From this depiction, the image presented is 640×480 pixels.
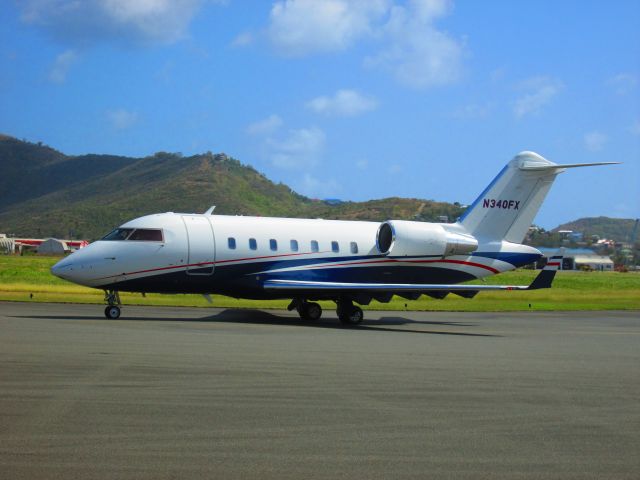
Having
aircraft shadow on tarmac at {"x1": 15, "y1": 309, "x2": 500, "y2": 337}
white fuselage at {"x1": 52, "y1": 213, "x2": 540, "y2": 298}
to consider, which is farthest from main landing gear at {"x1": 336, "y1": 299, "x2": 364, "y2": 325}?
white fuselage at {"x1": 52, "y1": 213, "x2": 540, "y2": 298}

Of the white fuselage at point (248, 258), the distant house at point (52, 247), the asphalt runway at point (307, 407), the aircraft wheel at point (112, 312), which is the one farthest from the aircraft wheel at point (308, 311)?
the distant house at point (52, 247)

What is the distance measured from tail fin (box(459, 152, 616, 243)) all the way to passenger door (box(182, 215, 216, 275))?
9.76m

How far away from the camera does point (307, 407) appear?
9.98 metres

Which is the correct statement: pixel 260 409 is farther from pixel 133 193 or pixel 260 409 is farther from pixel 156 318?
pixel 133 193

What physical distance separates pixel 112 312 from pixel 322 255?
7249mm

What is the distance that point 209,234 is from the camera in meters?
26.6

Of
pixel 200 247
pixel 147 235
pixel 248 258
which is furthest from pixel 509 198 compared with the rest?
pixel 147 235

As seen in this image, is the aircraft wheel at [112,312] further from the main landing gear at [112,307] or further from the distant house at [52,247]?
the distant house at [52,247]

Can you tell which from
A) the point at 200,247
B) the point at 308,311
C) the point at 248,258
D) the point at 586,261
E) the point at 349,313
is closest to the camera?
the point at 200,247

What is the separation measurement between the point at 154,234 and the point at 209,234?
68.3 inches

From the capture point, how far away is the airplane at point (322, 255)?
83.8 feet

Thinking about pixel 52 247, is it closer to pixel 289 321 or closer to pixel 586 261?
pixel 586 261

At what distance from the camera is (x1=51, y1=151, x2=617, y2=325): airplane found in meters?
25.5

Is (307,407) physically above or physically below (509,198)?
below
